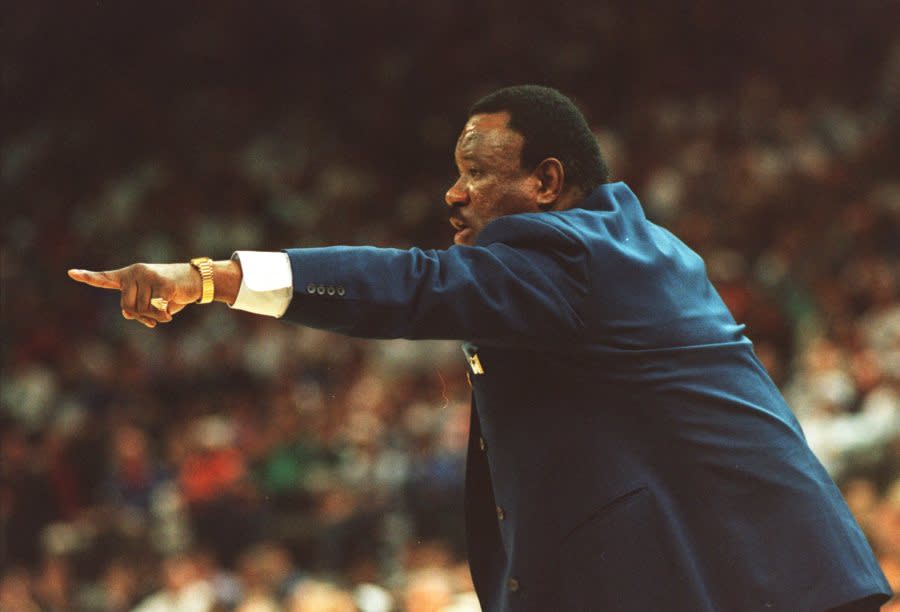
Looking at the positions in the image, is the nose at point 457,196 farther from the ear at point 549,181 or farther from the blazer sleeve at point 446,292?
the blazer sleeve at point 446,292

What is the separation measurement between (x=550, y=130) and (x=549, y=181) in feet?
0.31

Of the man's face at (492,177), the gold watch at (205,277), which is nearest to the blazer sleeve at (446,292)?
the gold watch at (205,277)

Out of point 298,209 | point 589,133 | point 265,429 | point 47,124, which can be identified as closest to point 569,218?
point 589,133

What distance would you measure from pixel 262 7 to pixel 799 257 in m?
6.47

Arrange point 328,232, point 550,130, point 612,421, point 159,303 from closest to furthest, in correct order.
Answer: point 159,303, point 612,421, point 550,130, point 328,232

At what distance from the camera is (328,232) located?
948 cm

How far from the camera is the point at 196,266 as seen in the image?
187cm

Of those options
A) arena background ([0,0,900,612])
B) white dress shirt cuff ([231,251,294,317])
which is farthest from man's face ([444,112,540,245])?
arena background ([0,0,900,612])

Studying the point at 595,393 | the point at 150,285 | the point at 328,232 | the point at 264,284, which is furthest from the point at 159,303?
the point at 328,232

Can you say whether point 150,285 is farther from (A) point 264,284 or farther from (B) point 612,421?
(B) point 612,421

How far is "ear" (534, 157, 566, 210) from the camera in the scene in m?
2.21

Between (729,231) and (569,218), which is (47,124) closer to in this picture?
(729,231)

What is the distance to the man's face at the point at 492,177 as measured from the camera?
220cm

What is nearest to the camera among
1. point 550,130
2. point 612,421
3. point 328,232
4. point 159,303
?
point 159,303
